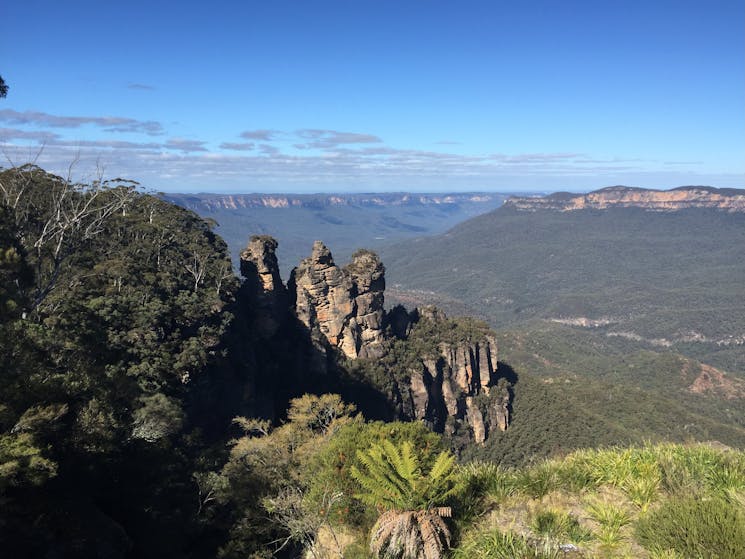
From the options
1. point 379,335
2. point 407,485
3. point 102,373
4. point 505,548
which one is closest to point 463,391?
point 379,335

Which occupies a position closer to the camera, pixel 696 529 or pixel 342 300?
pixel 696 529

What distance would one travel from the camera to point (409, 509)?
29.3 feet

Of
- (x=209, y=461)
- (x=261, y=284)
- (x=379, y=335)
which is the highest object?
(x=261, y=284)

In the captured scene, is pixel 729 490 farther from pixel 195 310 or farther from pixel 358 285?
pixel 358 285

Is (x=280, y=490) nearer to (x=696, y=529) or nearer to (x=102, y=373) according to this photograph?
(x=102, y=373)

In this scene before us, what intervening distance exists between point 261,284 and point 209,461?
110 feet

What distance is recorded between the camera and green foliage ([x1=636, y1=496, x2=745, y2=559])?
638cm

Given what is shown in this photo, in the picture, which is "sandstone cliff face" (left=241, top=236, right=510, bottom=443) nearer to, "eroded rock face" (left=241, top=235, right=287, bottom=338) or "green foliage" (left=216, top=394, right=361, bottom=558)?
"eroded rock face" (left=241, top=235, right=287, bottom=338)

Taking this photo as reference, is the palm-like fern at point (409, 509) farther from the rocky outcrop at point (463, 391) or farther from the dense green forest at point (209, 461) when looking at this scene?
the rocky outcrop at point (463, 391)

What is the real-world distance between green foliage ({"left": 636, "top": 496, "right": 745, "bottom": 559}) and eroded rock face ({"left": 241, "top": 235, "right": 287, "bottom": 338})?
5248cm

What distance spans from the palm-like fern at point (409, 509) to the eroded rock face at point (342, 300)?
52.9 meters

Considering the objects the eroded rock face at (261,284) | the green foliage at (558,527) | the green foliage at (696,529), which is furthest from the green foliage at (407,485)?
the eroded rock face at (261,284)

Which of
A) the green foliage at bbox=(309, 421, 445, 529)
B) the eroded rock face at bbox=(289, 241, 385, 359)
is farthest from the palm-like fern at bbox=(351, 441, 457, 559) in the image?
the eroded rock face at bbox=(289, 241, 385, 359)

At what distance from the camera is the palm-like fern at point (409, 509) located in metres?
8.48
